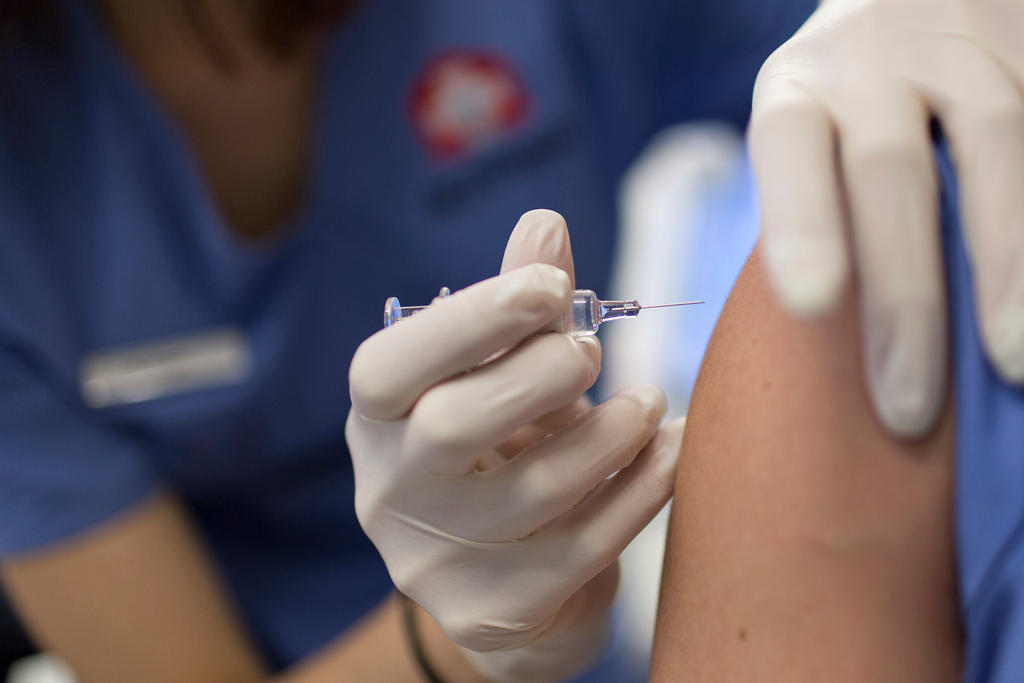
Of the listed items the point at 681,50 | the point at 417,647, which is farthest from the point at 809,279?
the point at 681,50

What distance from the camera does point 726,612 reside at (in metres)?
0.55

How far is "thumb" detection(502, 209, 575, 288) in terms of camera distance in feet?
2.19

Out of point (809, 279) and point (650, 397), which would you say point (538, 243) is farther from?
point (809, 279)

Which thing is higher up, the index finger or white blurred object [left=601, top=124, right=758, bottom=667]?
the index finger

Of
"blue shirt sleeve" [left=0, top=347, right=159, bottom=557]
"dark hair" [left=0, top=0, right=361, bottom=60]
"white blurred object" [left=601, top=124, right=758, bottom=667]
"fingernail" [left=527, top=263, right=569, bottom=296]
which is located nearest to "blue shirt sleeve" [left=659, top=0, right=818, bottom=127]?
"white blurred object" [left=601, top=124, right=758, bottom=667]

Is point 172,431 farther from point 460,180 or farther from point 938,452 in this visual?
point 938,452

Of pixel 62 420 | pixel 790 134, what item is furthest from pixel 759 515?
pixel 62 420

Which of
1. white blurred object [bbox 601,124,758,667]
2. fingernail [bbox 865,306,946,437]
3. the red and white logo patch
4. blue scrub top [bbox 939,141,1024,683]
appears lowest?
white blurred object [bbox 601,124,758,667]

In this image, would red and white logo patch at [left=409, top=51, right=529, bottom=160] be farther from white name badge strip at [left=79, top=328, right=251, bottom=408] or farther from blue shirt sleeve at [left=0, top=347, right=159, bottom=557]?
blue shirt sleeve at [left=0, top=347, right=159, bottom=557]

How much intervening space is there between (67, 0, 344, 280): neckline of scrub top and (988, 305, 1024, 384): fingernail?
911 mm

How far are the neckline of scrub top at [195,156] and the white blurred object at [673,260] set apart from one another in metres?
0.84

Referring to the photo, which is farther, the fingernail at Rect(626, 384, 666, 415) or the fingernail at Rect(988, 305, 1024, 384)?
the fingernail at Rect(626, 384, 666, 415)

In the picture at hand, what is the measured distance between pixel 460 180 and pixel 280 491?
55 centimetres

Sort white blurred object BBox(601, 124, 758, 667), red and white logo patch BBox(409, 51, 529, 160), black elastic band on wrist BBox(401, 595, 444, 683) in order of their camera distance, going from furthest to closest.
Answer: white blurred object BBox(601, 124, 758, 667), red and white logo patch BBox(409, 51, 529, 160), black elastic band on wrist BBox(401, 595, 444, 683)
